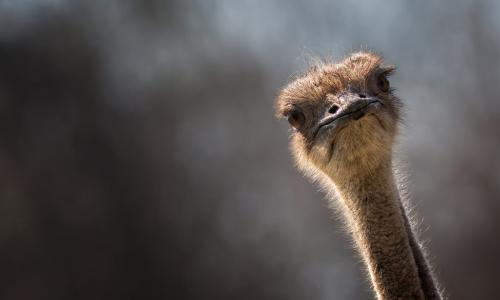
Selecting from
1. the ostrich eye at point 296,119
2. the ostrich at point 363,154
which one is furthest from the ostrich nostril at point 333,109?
the ostrich eye at point 296,119

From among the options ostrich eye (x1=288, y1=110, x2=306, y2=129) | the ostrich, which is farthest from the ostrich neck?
ostrich eye (x1=288, y1=110, x2=306, y2=129)

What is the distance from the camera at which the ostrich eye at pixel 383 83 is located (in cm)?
345

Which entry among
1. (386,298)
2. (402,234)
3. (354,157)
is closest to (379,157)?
(354,157)

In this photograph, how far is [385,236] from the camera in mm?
3199

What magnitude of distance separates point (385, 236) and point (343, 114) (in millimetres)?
601

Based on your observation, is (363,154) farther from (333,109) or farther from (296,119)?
(296,119)

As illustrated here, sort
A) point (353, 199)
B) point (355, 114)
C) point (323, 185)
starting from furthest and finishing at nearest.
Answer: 1. point (323, 185)
2. point (353, 199)
3. point (355, 114)

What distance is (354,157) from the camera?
3217mm

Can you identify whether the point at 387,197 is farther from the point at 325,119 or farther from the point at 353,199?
the point at 325,119

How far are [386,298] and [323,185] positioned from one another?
88cm

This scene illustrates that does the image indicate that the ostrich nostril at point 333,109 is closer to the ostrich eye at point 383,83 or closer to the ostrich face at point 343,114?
the ostrich face at point 343,114

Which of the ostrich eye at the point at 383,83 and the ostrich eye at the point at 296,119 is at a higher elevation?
the ostrich eye at the point at 383,83

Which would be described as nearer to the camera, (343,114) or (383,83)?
(343,114)

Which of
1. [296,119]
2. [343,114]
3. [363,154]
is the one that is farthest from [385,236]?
[296,119]
